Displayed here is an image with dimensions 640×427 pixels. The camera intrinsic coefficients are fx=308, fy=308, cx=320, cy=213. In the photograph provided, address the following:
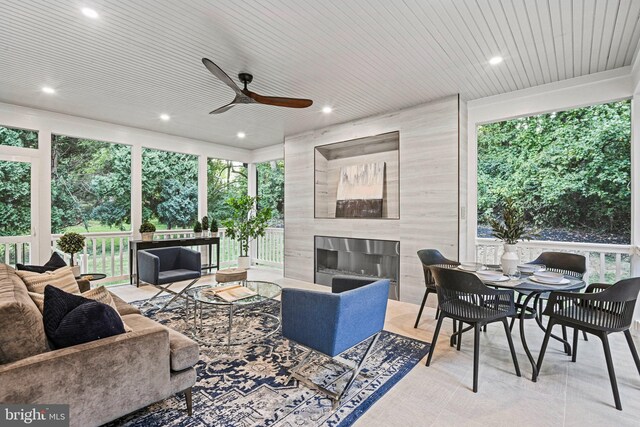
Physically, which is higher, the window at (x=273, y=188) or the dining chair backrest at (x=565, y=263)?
the window at (x=273, y=188)

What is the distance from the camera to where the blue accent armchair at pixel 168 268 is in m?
3.87

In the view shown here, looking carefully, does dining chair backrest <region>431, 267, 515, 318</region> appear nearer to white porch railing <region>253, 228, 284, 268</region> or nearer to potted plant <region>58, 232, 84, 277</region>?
potted plant <region>58, 232, 84, 277</region>

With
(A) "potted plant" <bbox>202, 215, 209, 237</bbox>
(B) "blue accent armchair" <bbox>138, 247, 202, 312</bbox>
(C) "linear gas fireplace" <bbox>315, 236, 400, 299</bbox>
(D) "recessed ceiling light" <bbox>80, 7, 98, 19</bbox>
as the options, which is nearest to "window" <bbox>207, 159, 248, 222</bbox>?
(A) "potted plant" <bbox>202, 215, 209, 237</bbox>

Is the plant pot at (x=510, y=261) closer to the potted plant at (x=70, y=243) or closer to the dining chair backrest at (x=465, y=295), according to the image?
the dining chair backrest at (x=465, y=295)

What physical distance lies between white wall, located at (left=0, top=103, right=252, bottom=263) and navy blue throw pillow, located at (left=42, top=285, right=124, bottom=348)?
3.95 m

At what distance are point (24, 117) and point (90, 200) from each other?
5.51 feet

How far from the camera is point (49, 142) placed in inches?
181

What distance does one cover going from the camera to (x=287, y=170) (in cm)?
595

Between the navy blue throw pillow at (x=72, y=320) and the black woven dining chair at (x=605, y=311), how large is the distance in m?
2.95

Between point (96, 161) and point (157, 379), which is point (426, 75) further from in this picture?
point (96, 161)

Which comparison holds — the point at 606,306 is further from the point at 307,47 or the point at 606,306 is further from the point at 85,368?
the point at 85,368

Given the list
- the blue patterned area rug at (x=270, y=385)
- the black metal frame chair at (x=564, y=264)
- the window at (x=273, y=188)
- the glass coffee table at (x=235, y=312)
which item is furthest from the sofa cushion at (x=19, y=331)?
the window at (x=273, y=188)

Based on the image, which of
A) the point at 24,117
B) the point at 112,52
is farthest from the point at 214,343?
the point at 24,117

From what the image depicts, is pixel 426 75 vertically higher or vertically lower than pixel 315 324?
higher
